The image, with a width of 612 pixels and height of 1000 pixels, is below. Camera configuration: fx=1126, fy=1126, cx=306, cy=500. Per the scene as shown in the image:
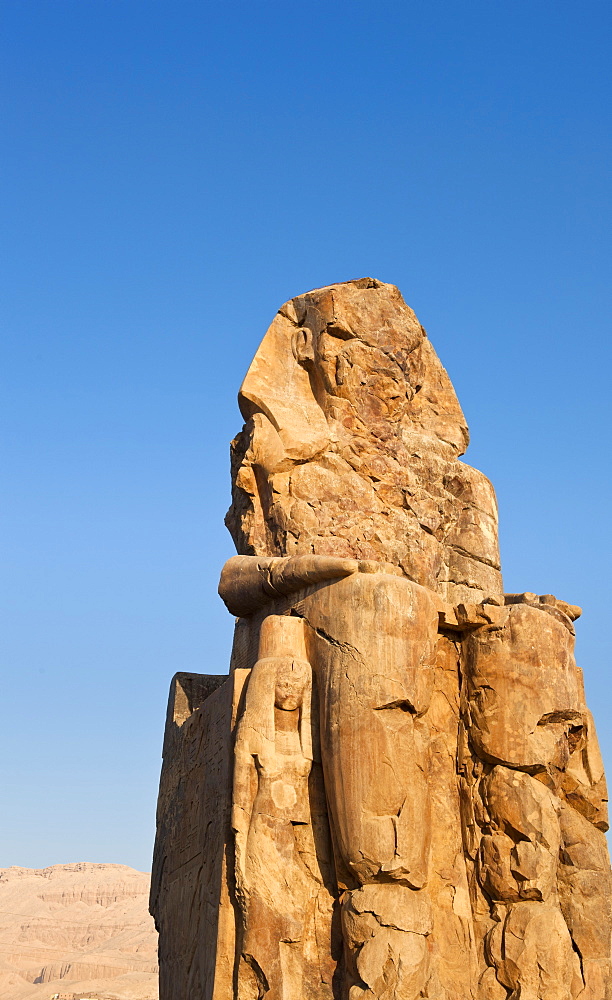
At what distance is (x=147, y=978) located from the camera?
26828 mm

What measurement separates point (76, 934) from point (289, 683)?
35.0m

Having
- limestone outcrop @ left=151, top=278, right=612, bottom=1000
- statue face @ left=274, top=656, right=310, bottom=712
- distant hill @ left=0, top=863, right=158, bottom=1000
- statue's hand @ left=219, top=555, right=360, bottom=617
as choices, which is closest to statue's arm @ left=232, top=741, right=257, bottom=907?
limestone outcrop @ left=151, top=278, right=612, bottom=1000

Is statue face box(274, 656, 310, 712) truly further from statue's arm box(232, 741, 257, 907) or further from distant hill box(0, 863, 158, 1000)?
distant hill box(0, 863, 158, 1000)

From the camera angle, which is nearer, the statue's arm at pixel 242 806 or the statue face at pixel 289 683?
the statue's arm at pixel 242 806

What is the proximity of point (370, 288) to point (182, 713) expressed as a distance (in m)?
3.41

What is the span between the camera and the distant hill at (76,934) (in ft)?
89.0

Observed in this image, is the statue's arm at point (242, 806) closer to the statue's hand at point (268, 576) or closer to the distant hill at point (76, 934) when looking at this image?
the statue's hand at point (268, 576)

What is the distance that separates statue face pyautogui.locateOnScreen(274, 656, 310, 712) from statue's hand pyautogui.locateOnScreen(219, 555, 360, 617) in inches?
19.6

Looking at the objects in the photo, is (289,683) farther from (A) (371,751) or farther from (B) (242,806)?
(B) (242,806)

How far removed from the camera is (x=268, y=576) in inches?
267

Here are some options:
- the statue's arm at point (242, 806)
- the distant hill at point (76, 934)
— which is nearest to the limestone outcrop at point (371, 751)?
the statue's arm at point (242, 806)

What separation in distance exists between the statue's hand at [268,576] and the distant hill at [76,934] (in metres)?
17.8

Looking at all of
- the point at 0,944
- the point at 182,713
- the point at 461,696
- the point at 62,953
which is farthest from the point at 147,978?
the point at 461,696

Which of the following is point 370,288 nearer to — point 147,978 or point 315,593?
point 315,593
